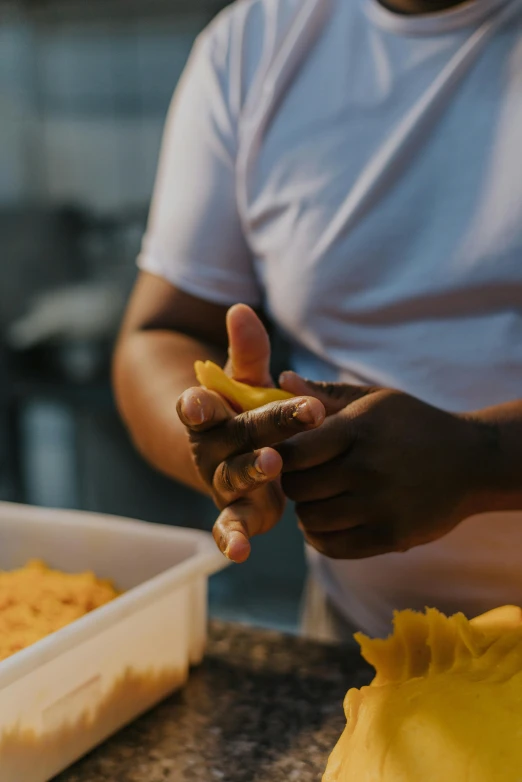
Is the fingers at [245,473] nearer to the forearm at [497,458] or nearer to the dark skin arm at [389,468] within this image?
the dark skin arm at [389,468]

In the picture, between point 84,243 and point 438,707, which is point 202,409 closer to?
point 438,707

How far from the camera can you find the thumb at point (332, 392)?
2.65ft

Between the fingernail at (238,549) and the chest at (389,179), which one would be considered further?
the chest at (389,179)

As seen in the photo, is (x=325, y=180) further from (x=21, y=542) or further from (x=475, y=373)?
(x=21, y=542)

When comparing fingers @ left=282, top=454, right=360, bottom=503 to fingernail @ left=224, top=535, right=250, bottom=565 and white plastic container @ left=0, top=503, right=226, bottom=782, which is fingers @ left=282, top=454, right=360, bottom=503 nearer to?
fingernail @ left=224, top=535, right=250, bottom=565

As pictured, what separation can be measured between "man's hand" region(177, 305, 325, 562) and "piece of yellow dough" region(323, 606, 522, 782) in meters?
0.17

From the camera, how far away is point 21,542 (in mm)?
1152

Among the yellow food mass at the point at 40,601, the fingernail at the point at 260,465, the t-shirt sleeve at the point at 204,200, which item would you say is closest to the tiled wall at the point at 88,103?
the t-shirt sleeve at the point at 204,200

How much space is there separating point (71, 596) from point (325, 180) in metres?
0.59

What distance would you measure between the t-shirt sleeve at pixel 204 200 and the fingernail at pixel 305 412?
531 millimetres

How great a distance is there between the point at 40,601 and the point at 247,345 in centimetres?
36

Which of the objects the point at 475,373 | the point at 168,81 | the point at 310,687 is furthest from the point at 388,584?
the point at 168,81

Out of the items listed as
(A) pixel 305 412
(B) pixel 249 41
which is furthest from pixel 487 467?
(B) pixel 249 41

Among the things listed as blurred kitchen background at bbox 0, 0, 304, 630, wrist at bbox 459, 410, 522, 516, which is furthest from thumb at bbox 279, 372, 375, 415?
blurred kitchen background at bbox 0, 0, 304, 630
